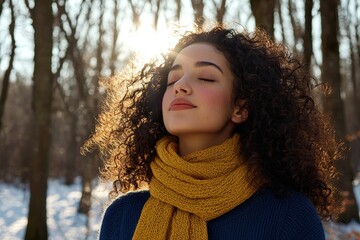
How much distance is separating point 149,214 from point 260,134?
0.55m

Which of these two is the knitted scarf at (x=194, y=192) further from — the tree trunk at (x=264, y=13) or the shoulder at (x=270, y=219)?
the tree trunk at (x=264, y=13)

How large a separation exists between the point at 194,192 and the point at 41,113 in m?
4.51

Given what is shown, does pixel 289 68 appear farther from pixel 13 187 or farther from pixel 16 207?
pixel 13 187

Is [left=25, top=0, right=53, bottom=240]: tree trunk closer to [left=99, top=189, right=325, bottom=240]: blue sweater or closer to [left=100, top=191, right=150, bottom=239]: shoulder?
[left=100, top=191, right=150, bottom=239]: shoulder

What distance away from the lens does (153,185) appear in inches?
82.5

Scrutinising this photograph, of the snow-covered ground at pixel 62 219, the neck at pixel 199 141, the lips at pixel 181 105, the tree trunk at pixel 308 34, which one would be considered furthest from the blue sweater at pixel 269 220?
the tree trunk at pixel 308 34

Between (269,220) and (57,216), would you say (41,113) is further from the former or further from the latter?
(57,216)

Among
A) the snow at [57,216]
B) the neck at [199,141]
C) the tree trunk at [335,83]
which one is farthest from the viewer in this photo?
the snow at [57,216]

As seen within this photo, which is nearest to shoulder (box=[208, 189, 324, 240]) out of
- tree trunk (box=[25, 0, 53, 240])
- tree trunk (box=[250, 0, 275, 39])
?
tree trunk (box=[250, 0, 275, 39])

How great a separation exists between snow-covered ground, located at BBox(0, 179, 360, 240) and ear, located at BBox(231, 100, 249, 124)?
3471 millimetres

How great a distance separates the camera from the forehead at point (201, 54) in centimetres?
209

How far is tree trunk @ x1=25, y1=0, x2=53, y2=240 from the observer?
225 inches

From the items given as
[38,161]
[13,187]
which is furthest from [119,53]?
[38,161]

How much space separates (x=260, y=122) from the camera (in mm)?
2090
